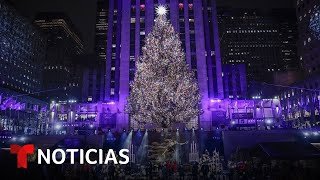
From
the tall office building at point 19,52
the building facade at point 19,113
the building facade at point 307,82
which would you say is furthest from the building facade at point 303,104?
the tall office building at point 19,52

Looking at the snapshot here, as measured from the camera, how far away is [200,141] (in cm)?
3344

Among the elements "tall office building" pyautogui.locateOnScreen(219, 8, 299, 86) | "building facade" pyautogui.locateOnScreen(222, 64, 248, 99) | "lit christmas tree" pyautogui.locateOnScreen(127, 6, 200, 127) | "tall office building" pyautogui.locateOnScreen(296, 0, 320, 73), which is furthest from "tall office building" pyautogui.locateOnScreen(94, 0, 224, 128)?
"tall office building" pyautogui.locateOnScreen(219, 8, 299, 86)

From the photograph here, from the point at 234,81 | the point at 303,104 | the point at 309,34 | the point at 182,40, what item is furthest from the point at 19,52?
the point at 309,34

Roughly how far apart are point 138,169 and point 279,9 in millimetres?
203888

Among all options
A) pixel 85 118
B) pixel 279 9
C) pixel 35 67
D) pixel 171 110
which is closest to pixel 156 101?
pixel 171 110

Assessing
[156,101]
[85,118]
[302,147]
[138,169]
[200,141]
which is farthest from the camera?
[85,118]

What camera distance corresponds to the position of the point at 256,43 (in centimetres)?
16888

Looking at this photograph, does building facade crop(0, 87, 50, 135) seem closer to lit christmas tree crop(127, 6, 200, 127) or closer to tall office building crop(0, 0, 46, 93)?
tall office building crop(0, 0, 46, 93)

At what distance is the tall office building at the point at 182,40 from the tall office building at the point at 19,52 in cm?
Result: 3556

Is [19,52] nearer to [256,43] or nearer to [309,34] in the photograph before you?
[309,34]

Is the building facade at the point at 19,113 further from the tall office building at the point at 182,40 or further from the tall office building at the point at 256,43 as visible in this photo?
the tall office building at the point at 256,43

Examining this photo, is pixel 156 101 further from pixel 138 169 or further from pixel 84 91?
pixel 84 91

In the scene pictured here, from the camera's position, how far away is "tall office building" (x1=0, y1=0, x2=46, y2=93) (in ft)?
303

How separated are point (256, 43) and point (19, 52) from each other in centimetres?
12812
